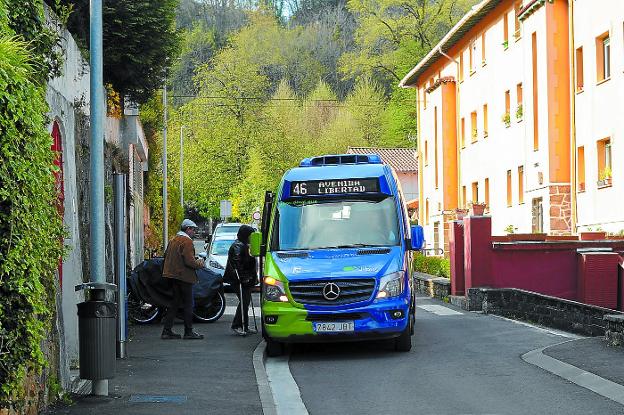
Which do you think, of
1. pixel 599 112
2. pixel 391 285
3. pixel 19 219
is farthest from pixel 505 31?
pixel 19 219

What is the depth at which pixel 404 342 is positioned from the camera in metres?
15.5

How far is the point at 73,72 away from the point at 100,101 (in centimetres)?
306

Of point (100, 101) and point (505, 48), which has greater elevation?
point (505, 48)

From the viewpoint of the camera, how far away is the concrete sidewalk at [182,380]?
10344 mm

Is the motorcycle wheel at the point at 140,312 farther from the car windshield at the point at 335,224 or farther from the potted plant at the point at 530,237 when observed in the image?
the potted plant at the point at 530,237

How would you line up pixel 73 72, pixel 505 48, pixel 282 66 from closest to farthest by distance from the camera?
1. pixel 73 72
2. pixel 505 48
3. pixel 282 66

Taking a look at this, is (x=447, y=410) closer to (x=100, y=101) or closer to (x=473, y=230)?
(x=100, y=101)

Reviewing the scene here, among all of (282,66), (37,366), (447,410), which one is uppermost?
(282,66)

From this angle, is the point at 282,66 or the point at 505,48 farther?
the point at 282,66

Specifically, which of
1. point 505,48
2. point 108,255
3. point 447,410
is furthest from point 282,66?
point 447,410

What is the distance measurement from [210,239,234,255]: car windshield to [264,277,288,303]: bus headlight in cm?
2037

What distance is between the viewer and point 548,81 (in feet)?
115

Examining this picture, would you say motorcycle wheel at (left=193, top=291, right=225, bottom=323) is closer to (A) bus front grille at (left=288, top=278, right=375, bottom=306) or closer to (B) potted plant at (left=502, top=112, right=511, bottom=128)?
(A) bus front grille at (left=288, top=278, right=375, bottom=306)

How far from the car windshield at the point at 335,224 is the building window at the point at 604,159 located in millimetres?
16126
